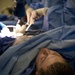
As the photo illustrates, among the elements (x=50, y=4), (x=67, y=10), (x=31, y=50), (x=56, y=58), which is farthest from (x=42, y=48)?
(x=50, y=4)

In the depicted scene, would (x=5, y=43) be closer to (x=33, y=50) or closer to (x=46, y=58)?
(x=33, y=50)

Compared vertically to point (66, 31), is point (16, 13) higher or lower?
higher

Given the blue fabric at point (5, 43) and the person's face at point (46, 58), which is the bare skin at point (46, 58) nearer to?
the person's face at point (46, 58)

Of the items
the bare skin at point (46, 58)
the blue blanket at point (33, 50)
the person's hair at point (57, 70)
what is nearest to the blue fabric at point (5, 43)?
the blue blanket at point (33, 50)

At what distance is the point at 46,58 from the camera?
0.94 metres

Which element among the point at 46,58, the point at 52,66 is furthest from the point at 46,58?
the point at 52,66

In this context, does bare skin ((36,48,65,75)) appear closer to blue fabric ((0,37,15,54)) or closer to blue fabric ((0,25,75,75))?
blue fabric ((0,25,75,75))

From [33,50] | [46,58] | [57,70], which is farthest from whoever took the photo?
[33,50]

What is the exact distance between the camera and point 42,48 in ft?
3.51

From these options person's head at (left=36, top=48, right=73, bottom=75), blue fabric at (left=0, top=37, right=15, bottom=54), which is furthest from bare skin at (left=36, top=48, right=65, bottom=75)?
blue fabric at (left=0, top=37, right=15, bottom=54)

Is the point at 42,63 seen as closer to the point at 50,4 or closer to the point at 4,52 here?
the point at 4,52

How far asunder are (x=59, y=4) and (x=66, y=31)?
0.54 meters

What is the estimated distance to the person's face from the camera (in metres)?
0.88

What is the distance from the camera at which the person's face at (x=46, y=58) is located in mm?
880
